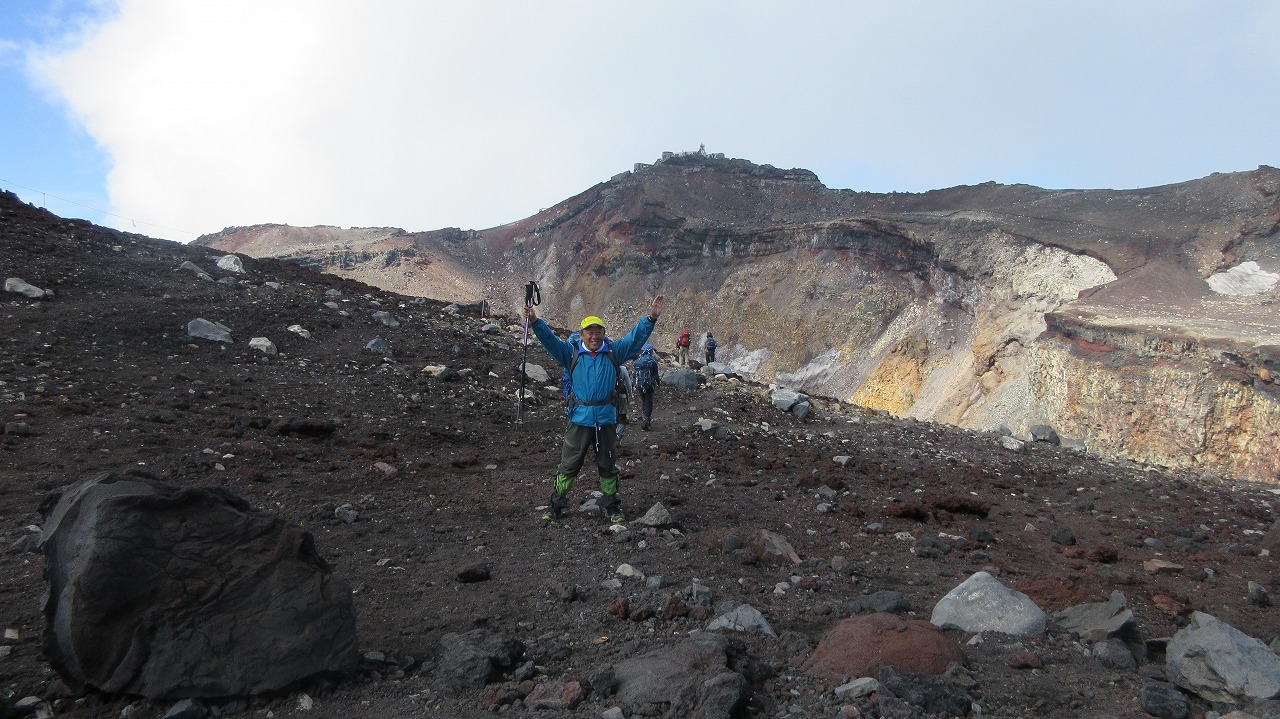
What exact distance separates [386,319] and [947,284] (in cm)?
3272

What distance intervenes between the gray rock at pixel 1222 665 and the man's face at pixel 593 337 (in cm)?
429

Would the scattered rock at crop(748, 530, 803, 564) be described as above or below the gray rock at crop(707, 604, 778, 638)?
below

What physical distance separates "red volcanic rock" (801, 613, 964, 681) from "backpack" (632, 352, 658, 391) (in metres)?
8.22

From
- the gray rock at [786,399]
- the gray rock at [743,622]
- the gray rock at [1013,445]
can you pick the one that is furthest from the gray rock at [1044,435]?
the gray rock at [743,622]

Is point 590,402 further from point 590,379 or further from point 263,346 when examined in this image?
point 263,346

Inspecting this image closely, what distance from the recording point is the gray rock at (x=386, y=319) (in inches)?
520

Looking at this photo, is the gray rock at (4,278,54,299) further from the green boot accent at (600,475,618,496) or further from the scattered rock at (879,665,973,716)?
the scattered rock at (879,665,973,716)

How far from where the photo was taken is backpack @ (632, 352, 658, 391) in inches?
466

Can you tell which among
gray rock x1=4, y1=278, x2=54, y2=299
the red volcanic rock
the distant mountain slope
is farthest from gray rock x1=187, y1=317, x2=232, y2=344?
the distant mountain slope

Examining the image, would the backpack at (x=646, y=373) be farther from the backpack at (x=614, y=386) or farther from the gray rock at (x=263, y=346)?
the gray rock at (x=263, y=346)

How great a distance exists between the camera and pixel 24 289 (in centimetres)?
1018

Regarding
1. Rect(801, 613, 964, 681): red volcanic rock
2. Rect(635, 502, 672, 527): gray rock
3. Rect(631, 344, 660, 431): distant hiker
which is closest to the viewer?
Rect(801, 613, 964, 681): red volcanic rock

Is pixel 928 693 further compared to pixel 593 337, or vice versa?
pixel 593 337

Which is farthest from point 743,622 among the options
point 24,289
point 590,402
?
point 24,289
